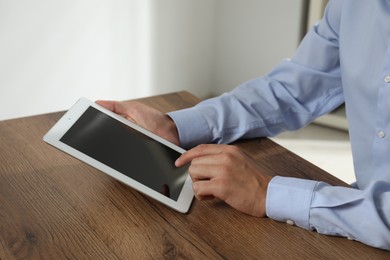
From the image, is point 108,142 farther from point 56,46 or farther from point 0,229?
point 56,46

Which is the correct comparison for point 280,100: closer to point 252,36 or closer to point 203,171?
point 203,171

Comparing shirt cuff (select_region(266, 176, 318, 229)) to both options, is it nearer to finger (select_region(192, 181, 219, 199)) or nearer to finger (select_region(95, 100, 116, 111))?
finger (select_region(192, 181, 219, 199))

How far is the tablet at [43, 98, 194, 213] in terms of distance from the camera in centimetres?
98

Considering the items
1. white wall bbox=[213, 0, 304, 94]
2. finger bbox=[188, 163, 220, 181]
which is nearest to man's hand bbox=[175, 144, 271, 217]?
finger bbox=[188, 163, 220, 181]

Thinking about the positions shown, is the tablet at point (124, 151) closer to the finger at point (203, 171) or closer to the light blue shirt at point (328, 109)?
the finger at point (203, 171)

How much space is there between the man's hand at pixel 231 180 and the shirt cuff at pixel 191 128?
191 mm

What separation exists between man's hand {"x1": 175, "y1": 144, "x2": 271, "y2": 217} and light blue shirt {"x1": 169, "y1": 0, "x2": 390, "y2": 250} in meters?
0.02

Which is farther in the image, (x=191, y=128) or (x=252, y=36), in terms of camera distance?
(x=252, y=36)

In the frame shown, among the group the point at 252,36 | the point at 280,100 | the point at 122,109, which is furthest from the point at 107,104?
the point at 252,36

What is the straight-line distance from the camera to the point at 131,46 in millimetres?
3078

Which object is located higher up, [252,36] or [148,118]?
[148,118]

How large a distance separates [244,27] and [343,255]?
2656mm

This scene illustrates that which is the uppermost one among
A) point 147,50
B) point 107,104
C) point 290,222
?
point 107,104

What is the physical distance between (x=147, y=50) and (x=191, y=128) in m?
1.99
